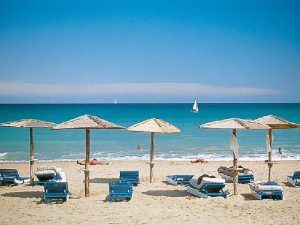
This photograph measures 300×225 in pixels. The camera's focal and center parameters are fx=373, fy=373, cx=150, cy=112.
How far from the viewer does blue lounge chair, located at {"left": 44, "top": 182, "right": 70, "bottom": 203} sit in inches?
437

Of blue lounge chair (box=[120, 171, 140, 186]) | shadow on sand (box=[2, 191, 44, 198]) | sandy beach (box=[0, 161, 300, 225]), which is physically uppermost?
blue lounge chair (box=[120, 171, 140, 186])

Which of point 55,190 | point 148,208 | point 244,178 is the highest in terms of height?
point 55,190

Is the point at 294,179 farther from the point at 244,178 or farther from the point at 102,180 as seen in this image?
the point at 102,180

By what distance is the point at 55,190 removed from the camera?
444 inches

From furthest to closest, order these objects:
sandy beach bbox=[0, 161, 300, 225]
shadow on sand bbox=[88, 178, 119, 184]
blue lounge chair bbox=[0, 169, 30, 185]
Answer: shadow on sand bbox=[88, 178, 119, 184] < blue lounge chair bbox=[0, 169, 30, 185] < sandy beach bbox=[0, 161, 300, 225]

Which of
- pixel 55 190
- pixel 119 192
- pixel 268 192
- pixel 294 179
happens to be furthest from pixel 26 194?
pixel 294 179

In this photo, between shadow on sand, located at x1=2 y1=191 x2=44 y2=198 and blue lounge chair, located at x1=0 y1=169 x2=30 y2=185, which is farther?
blue lounge chair, located at x1=0 y1=169 x2=30 y2=185

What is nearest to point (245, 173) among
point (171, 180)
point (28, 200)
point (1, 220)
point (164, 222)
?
point (171, 180)

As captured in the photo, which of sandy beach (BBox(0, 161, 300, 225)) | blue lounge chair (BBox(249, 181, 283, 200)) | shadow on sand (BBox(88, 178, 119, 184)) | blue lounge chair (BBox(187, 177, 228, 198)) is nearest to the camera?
sandy beach (BBox(0, 161, 300, 225))

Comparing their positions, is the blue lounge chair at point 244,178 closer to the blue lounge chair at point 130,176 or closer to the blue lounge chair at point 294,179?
the blue lounge chair at point 294,179

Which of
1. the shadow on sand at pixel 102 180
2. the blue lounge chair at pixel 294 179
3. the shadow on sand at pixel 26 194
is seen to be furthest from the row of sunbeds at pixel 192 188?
the blue lounge chair at pixel 294 179

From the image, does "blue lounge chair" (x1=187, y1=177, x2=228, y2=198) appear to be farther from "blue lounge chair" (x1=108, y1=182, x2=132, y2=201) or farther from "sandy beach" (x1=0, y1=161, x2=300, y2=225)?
"blue lounge chair" (x1=108, y1=182, x2=132, y2=201)

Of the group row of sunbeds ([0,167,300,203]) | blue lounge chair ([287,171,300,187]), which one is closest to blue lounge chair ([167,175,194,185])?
row of sunbeds ([0,167,300,203])

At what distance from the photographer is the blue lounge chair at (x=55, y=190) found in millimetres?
11109
